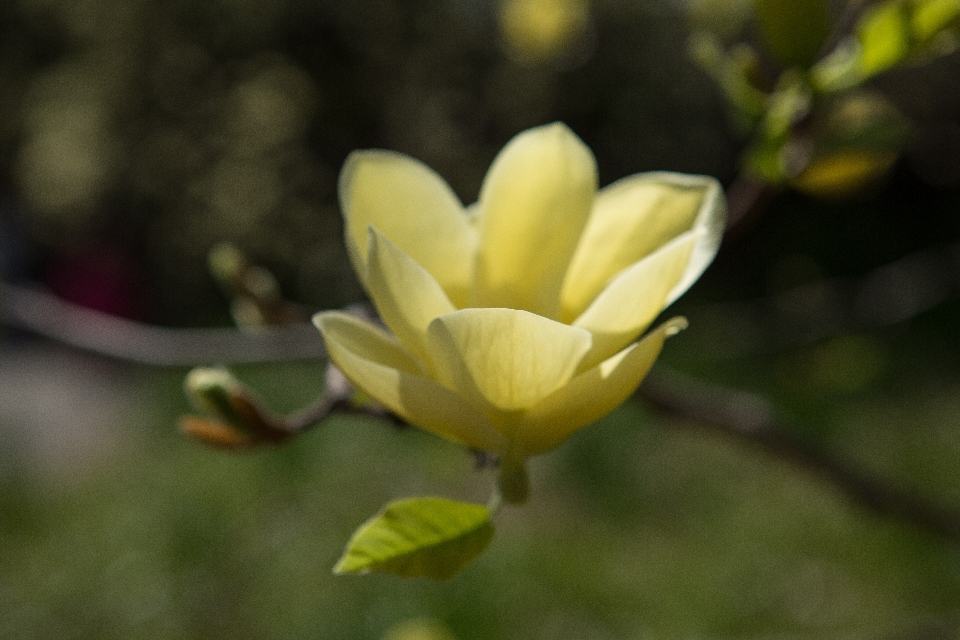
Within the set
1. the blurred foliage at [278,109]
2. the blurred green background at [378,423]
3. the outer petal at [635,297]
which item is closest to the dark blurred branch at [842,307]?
the blurred green background at [378,423]

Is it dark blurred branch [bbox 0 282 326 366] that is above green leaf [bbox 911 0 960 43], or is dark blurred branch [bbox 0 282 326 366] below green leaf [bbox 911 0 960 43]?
below

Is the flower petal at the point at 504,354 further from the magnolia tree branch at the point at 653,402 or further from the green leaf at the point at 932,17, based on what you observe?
the green leaf at the point at 932,17

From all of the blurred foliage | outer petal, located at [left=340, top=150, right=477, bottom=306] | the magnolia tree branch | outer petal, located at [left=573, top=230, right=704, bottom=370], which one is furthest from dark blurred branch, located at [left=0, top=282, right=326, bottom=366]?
the blurred foliage

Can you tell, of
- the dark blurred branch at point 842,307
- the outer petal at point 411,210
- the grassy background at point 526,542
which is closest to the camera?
the outer petal at point 411,210

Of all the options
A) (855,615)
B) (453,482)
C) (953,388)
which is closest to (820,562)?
(855,615)

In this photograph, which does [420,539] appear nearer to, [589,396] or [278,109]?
[589,396]

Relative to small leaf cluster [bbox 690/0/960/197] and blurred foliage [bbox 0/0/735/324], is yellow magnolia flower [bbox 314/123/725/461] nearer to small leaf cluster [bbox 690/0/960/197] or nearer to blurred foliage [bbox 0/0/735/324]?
small leaf cluster [bbox 690/0/960/197]

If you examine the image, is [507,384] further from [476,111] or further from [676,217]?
[476,111]
